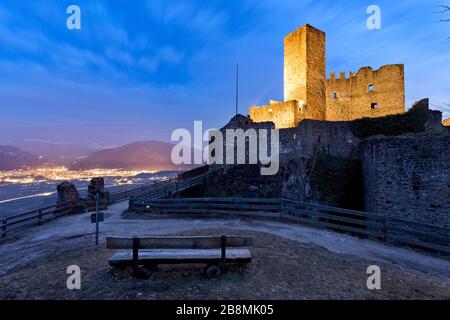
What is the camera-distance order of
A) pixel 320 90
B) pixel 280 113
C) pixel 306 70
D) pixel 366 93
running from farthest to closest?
pixel 320 90, pixel 366 93, pixel 306 70, pixel 280 113

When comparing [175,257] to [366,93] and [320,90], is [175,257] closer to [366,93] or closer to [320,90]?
[320,90]

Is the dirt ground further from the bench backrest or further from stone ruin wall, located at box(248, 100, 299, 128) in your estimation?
stone ruin wall, located at box(248, 100, 299, 128)

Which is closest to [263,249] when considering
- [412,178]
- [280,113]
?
[412,178]

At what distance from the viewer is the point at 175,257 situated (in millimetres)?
4461

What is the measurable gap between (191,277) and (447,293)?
542cm

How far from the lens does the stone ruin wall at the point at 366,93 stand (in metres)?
29.3

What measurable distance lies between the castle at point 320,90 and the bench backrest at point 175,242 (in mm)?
26195

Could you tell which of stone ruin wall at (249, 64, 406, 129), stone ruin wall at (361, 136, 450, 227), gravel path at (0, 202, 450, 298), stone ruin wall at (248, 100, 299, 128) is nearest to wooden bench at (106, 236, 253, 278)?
gravel path at (0, 202, 450, 298)

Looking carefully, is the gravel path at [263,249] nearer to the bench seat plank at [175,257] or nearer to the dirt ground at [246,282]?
the dirt ground at [246,282]

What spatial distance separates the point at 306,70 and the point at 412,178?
76.2 feet

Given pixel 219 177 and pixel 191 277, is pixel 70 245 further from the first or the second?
pixel 219 177

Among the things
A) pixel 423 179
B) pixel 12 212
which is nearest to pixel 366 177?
pixel 423 179

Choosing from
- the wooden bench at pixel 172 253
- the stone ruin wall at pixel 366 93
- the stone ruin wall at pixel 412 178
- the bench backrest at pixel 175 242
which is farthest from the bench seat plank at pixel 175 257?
the stone ruin wall at pixel 366 93
